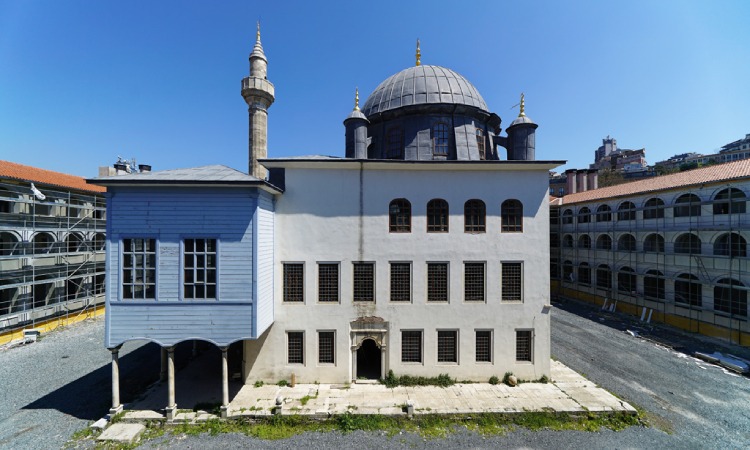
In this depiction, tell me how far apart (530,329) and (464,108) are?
12.2 meters

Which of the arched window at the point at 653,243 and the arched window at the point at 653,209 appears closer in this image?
the arched window at the point at 653,209

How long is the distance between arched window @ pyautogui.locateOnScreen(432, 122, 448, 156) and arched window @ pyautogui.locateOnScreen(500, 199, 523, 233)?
4527 mm

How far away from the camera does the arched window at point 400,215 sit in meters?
13.7

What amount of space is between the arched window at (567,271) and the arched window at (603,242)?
435 cm

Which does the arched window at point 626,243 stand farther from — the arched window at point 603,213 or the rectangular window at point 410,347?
the rectangular window at point 410,347

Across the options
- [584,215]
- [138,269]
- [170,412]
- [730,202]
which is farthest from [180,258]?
[584,215]

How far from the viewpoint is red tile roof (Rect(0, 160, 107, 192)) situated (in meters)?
18.8

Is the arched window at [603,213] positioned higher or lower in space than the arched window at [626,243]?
higher

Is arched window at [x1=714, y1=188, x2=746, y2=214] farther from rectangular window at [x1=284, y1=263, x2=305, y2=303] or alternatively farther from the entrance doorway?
rectangular window at [x1=284, y1=263, x2=305, y2=303]

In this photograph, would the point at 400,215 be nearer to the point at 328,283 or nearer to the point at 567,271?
the point at 328,283

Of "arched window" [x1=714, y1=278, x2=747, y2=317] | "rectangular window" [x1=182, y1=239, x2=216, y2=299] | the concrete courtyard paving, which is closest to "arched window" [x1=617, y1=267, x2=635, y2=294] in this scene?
"arched window" [x1=714, y1=278, x2=747, y2=317]

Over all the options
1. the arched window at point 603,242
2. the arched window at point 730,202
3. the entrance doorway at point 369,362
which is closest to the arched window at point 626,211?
the arched window at point 603,242

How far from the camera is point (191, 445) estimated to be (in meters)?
9.76

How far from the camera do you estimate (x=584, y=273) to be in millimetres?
30766
